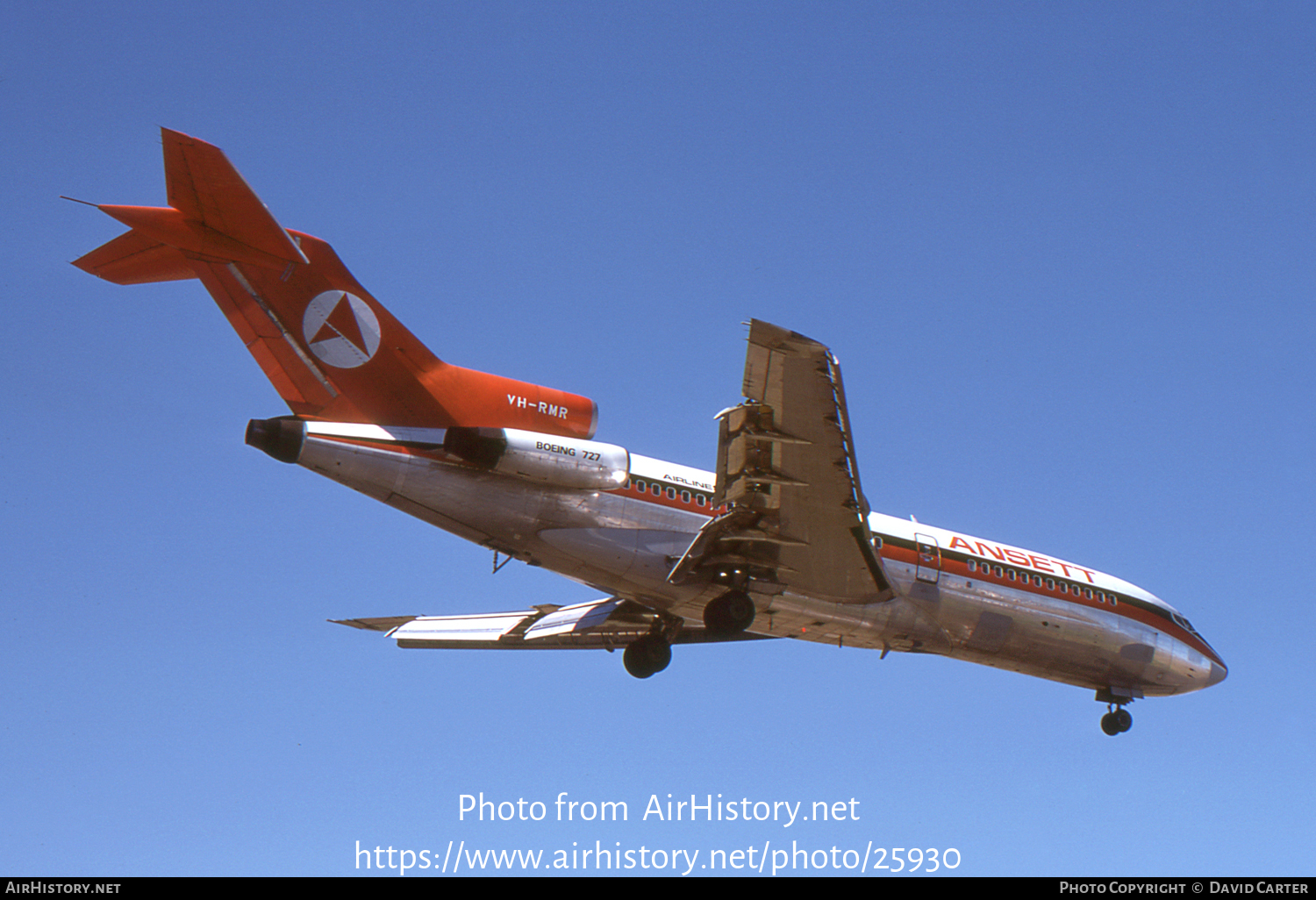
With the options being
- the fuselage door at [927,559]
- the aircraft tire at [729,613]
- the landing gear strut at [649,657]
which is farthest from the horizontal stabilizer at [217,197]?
the fuselage door at [927,559]

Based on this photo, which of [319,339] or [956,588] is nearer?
[319,339]

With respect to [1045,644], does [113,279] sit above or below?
above

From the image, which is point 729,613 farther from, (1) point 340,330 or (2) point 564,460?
(1) point 340,330

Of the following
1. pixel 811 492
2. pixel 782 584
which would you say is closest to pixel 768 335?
pixel 811 492

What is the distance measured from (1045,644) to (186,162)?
1693cm

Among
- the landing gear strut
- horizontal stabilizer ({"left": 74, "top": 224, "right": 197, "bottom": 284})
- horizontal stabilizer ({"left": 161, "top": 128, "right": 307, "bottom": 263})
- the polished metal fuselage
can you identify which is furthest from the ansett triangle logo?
the landing gear strut

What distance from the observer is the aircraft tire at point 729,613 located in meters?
20.3

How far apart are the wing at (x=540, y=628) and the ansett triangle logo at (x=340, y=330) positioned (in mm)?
7223

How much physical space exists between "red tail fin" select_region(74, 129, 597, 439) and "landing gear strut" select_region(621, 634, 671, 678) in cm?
525

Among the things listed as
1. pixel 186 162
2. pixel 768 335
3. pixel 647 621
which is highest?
pixel 186 162

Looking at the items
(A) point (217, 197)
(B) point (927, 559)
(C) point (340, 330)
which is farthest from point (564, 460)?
(B) point (927, 559)
